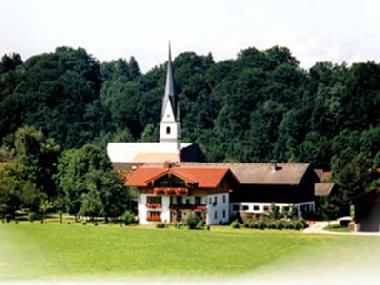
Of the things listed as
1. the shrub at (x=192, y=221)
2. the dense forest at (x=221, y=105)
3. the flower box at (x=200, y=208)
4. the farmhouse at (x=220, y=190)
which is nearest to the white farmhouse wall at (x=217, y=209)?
the farmhouse at (x=220, y=190)

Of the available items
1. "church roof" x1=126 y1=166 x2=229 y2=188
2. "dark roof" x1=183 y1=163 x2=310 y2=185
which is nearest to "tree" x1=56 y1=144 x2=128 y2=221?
"church roof" x1=126 y1=166 x2=229 y2=188

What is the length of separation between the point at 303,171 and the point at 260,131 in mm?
13485

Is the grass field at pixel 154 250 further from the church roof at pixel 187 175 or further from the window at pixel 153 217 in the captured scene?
the window at pixel 153 217

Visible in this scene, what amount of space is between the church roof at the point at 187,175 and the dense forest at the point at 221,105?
13.2ft

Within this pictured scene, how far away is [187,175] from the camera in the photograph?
2661cm

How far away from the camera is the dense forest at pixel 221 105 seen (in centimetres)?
3734

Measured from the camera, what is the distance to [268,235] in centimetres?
2216

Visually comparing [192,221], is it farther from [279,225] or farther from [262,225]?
[279,225]

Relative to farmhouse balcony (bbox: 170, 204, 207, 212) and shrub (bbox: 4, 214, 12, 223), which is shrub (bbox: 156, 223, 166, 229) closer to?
farmhouse balcony (bbox: 170, 204, 207, 212)

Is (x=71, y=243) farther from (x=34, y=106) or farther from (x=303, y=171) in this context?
(x=34, y=106)

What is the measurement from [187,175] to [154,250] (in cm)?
823

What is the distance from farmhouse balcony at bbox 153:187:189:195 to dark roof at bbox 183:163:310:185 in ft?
7.80

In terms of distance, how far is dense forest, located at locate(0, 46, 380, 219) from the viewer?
123 ft

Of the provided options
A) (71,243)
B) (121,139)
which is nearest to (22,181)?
(71,243)
